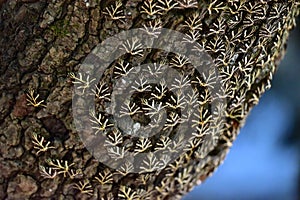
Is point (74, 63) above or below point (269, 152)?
above

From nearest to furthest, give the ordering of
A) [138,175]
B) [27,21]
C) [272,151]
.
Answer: [27,21], [138,175], [272,151]

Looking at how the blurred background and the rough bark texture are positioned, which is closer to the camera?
the rough bark texture

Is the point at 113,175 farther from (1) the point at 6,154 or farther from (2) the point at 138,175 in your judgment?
(1) the point at 6,154

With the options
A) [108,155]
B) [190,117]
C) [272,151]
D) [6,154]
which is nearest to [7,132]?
[6,154]

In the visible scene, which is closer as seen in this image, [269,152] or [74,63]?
[74,63]
